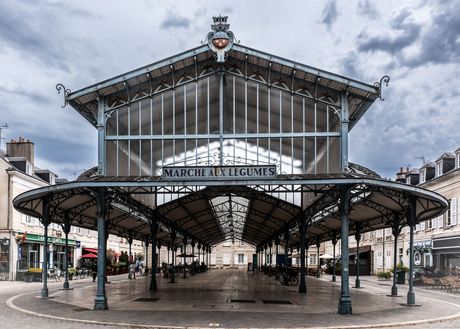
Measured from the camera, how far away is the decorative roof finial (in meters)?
17.0

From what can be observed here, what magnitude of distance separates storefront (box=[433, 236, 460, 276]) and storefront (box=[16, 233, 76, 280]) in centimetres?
3010

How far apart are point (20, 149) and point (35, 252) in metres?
8.60

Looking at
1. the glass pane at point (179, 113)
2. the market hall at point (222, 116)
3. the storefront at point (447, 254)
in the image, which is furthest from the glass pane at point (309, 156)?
the storefront at point (447, 254)

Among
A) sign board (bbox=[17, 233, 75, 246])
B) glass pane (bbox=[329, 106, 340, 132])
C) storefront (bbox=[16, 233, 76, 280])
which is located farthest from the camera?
sign board (bbox=[17, 233, 75, 246])

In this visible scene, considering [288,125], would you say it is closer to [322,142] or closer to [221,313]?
[322,142]

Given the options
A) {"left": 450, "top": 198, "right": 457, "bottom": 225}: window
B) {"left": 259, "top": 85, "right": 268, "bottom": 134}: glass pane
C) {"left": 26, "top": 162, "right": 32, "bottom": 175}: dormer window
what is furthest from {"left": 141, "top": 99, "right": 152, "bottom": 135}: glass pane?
A: {"left": 450, "top": 198, "right": 457, "bottom": 225}: window

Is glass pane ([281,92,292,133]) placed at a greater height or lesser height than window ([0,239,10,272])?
greater

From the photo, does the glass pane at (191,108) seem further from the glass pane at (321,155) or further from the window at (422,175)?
the window at (422,175)

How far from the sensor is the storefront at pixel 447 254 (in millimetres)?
31969

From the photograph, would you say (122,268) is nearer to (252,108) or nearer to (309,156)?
(252,108)

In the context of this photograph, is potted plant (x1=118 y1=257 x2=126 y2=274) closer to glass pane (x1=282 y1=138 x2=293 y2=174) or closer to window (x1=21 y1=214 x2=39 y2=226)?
window (x1=21 y1=214 x2=39 y2=226)

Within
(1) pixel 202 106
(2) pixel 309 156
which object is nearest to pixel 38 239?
(1) pixel 202 106

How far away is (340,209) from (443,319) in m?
4.72

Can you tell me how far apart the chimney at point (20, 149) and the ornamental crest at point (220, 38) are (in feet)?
89.8
